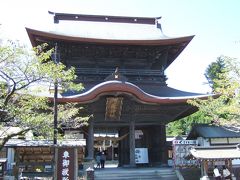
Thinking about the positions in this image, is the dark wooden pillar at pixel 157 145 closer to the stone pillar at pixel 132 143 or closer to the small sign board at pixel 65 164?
the stone pillar at pixel 132 143

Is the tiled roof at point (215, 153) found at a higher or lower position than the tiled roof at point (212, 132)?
lower

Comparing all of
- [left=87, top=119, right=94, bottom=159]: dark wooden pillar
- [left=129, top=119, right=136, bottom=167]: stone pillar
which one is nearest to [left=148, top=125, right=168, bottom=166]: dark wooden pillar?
[left=129, top=119, right=136, bottom=167]: stone pillar

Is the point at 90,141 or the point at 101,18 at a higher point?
the point at 101,18

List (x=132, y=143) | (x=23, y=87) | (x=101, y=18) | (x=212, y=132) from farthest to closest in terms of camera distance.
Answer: (x=101, y=18) < (x=212, y=132) < (x=132, y=143) < (x=23, y=87)

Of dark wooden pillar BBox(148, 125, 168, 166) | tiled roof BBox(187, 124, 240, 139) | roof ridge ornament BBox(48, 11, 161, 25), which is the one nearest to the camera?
tiled roof BBox(187, 124, 240, 139)

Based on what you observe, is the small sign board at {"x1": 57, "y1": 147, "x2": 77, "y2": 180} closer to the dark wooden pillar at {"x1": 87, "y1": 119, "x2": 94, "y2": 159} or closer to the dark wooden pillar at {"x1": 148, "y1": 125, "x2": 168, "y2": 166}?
the dark wooden pillar at {"x1": 87, "y1": 119, "x2": 94, "y2": 159}

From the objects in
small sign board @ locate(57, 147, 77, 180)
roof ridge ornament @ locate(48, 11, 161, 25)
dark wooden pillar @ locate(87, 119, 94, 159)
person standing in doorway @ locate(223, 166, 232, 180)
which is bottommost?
person standing in doorway @ locate(223, 166, 232, 180)

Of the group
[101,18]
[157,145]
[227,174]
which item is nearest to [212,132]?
[157,145]

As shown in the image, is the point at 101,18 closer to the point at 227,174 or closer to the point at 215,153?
the point at 215,153

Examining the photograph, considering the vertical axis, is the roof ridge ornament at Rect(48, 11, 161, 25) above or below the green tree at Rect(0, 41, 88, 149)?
above

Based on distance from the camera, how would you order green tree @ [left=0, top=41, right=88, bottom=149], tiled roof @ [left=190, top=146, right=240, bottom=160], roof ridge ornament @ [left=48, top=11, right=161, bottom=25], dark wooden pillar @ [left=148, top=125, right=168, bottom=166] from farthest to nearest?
1. roof ridge ornament @ [left=48, top=11, right=161, bottom=25]
2. dark wooden pillar @ [left=148, top=125, right=168, bottom=166]
3. tiled roof @ [left=190, top=146, right=240, bottom=160]
4. green tree @ [left=0, top=41, right=88, bottom=149]

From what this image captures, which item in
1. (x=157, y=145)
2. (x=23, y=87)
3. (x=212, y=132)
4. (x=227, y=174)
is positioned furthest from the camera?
(x=157, y=145)

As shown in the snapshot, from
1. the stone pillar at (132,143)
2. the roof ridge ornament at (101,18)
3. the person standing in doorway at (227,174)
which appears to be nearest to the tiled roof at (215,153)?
the person standing in doorway at (227,174)

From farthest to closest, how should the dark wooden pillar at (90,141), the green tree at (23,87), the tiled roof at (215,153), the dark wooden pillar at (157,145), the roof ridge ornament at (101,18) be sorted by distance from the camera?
the roof ridge ornament at (101,18) < the dark wooden pillar at (157,145) < the dark wooden pillar at (90,141) < the tiled roof at (215,153) < the green tree at (23,87)
